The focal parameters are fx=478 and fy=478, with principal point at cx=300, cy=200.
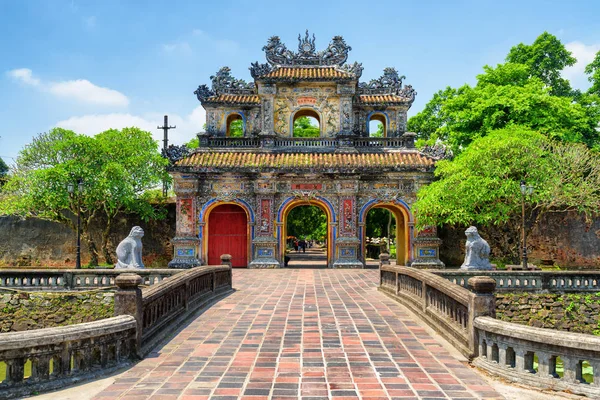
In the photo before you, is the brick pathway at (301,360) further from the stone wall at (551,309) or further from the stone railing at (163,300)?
the stone wall at (551,309)

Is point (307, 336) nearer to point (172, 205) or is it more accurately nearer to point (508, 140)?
point (508, 140)

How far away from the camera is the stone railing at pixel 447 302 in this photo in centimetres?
655

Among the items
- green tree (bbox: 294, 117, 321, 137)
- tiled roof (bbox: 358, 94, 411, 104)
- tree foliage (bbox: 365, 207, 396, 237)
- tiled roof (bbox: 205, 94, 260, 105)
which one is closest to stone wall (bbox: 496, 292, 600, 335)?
tiled roof (bbox: 358, 94, 411, 104)

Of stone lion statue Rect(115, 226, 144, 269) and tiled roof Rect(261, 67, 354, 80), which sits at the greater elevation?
tiled roof Rect(261, 67, 354, 80)

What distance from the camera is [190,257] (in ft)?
69.1

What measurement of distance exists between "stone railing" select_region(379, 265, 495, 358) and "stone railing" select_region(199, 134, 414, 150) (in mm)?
11415

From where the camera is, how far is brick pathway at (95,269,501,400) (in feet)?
17.1

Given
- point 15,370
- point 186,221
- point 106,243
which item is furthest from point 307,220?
point 15,370

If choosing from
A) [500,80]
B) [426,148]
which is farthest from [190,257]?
[500,80]

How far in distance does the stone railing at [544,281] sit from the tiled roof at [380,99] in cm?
1236

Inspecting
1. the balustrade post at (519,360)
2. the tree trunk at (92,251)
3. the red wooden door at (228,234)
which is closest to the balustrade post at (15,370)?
the balustrade post at (519,360)

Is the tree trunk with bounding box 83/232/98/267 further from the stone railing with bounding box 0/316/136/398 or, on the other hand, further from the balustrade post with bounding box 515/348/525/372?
the balustrade post with bounding box 515/348/525/372

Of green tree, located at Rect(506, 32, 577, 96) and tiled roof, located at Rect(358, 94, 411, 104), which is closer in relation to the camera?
tiled roof, located at Rect(358, 94, 411, 104)

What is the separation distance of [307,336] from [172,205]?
17310 millimetres
